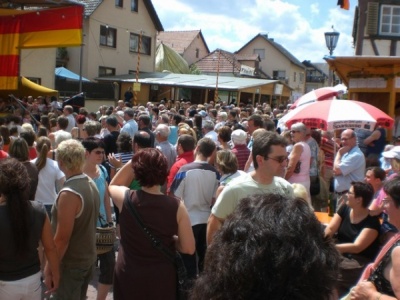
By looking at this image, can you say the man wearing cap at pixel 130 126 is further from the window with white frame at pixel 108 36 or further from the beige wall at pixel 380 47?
the window with white frame at pixel 108 36

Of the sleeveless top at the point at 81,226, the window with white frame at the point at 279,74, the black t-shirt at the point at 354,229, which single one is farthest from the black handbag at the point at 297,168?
the window with white frame at the point at 279,74

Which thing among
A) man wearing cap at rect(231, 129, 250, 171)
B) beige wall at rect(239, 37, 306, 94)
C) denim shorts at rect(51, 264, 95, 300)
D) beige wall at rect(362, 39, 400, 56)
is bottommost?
denim shorts at rect(51, 264, 95, 300)

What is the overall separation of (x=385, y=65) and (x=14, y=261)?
9.13 m

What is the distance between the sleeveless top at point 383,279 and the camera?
279 cm

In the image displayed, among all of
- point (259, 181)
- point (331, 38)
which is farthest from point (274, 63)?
point (259, 181)

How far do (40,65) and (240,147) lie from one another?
20.8 meters

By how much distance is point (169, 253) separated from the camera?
11.3 ft

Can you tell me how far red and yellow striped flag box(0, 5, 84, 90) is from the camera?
44.0 ft

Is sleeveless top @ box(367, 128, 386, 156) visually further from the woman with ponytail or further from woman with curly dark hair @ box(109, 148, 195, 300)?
woman with curly dark hair @ box(109, 148, 195, 300)

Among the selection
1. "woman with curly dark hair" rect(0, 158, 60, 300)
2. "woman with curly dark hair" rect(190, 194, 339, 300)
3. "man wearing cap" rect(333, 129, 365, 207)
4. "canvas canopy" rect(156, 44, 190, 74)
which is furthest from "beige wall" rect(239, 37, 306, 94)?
"woman with curly dark hair" rect(190, 194, 339, 300)

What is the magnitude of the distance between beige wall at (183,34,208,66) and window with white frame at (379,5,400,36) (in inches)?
1676

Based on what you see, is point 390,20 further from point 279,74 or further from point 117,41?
point 279,74

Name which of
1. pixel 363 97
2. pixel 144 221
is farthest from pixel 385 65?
pixel 144 221

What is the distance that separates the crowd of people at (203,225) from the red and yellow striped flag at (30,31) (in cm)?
755
